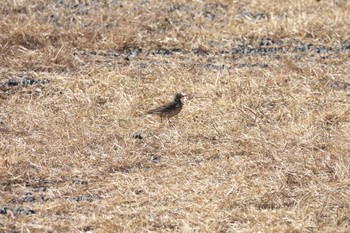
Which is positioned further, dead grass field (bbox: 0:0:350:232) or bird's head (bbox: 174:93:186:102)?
bird's head (bbox: 174:93:186:102)

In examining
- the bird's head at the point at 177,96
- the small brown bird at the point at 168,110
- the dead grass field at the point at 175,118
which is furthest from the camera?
the bird's head at the point at 177,96

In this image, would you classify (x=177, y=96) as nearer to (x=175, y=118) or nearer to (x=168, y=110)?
(x=175, y=118)

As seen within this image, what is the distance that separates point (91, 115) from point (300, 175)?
224 centimetres

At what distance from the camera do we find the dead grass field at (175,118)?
613cm

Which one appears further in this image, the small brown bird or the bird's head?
the bird's head

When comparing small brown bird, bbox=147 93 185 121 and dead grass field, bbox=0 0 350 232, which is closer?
dead grass field, bbox=0 0 350 232

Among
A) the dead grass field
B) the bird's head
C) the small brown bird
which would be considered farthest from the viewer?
the bird's head

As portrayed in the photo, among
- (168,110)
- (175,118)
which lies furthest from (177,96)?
(168,110)

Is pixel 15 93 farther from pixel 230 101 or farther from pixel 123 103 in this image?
pixel 230 101

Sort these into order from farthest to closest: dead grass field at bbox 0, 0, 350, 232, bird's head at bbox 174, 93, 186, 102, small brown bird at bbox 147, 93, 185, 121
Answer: bird's head at bbox 174, 93, 186, 102, small brown bird at bbox 147, 93, 185, 121, dead grass field at bbox 0, 0, 350, 232

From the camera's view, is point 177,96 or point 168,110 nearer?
point 168,110

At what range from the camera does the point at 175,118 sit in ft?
26.2

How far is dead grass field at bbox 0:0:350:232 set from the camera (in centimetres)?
613

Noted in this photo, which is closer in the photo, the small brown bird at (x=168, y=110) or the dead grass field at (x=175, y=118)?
the dead grass field at (x=175, y=118)
